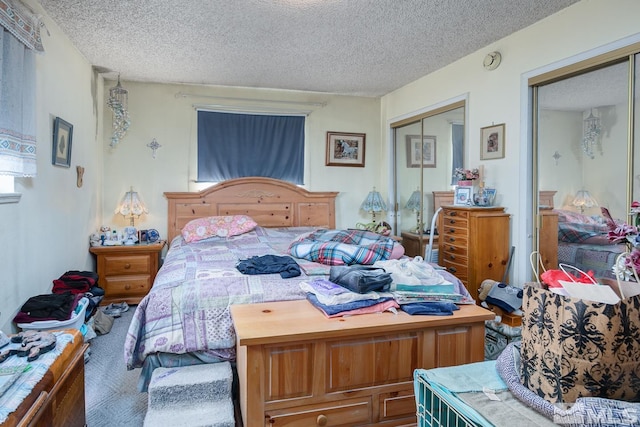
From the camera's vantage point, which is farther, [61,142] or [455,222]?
[455,222]

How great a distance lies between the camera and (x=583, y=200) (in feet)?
8.81

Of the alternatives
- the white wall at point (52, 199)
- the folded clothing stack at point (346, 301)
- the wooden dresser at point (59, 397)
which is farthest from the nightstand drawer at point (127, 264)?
the folded clothing stack at point (346, 301)

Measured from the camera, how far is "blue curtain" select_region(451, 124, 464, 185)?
3.81 meters

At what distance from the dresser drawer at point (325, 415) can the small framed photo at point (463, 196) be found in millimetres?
2141

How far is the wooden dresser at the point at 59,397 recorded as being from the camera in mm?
1226

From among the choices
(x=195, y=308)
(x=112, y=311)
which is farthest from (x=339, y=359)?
(x=112, y=311)

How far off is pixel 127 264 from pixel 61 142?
1445 millimetres

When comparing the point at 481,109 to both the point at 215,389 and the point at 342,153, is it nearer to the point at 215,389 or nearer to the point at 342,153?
the point at 342,153

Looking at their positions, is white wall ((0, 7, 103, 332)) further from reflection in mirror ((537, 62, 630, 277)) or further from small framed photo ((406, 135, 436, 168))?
reflection in mirror ((537, 62, 630, 277))

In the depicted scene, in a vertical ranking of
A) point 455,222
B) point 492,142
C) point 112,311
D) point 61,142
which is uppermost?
point 492,142

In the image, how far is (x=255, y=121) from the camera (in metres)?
4.75

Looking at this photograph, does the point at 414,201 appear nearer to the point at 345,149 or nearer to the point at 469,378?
the point at 345,149

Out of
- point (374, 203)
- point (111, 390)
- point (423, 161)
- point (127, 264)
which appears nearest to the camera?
point (111, 390)

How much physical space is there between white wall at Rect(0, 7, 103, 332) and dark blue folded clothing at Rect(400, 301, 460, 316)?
2.18 m
